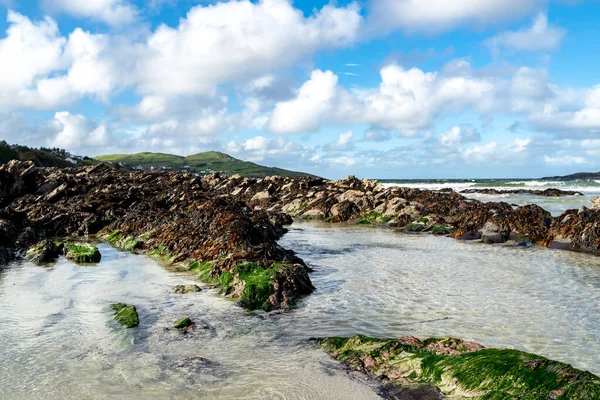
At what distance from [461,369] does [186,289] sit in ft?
25.1

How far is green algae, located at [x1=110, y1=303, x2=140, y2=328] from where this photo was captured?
29.4 feet

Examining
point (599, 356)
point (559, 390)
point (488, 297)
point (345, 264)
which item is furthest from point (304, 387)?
point (345, 264)

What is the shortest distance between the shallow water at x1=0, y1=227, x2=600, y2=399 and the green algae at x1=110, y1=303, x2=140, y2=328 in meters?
0.18

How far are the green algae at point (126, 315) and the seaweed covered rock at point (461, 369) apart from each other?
3.83m

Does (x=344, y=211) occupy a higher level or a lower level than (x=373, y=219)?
higher

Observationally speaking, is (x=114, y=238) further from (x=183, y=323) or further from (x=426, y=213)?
(x=426, y=213)

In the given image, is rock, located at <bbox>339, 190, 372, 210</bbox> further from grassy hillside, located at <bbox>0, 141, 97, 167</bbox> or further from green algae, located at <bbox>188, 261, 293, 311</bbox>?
grassy hillside, located at <bbox>0, 141, 97, 167</bbox>

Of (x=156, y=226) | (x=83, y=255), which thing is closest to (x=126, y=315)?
(x=83, y=255)

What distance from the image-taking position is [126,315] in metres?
9.34

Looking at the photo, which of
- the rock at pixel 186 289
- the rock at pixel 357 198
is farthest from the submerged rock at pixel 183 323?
the rock at pixel 357 198

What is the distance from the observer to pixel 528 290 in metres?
12.0

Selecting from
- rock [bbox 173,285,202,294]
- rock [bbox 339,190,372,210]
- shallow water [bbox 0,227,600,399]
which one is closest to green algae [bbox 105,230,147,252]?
shallow water [bbox 0,227,600,399]

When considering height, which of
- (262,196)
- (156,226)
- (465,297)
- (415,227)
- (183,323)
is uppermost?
(262,196)

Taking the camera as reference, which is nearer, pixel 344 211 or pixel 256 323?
pixel 256 323
